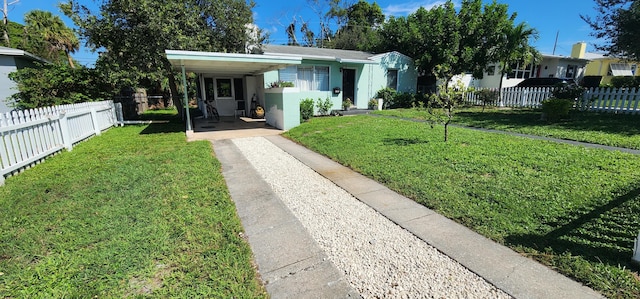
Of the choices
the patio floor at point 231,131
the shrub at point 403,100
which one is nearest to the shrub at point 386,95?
the shrub at point 403,100

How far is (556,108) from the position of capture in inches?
364

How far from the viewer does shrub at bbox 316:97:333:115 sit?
13729 millimetres

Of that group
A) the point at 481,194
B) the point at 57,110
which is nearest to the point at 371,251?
the point at 481,194

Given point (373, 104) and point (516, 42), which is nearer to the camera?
point (373, 104)

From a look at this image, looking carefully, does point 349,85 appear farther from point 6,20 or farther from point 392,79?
point 6,20

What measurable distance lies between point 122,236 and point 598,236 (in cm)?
497

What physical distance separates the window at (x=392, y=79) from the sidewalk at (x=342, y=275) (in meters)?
13.2

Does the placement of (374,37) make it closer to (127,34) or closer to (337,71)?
(337,71)

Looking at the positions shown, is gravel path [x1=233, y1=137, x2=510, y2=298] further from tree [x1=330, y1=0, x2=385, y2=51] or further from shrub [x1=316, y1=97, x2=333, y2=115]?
tree [x1=330, y1=0, x2=385, y2=51]

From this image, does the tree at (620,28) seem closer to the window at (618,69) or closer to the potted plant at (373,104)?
the potted plant at (373,104)

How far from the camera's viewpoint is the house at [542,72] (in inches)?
890

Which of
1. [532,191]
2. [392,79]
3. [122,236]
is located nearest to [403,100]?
[392,79]

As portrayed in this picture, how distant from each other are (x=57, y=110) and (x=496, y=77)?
26.3m

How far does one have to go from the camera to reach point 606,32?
12.5 meters
